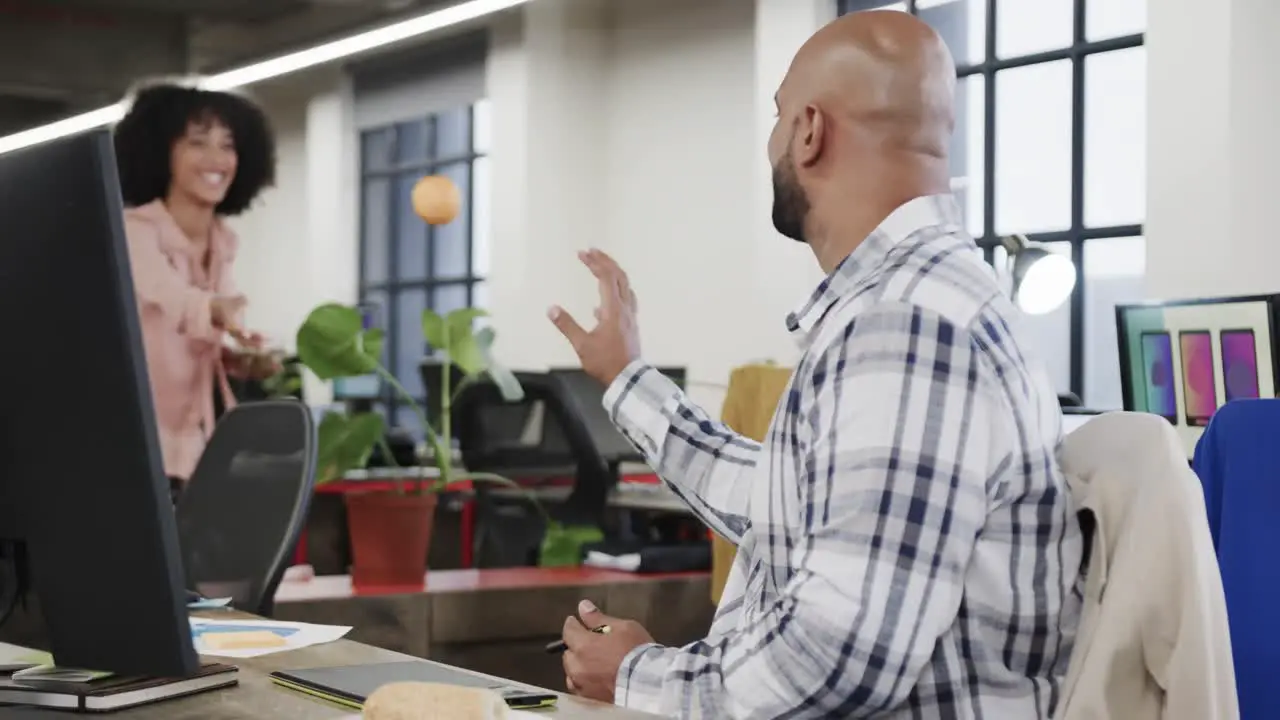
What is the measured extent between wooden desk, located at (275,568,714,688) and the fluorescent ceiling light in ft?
12.6

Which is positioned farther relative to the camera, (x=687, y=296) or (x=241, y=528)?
(x=687, y=296)

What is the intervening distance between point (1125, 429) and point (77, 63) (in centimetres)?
1035

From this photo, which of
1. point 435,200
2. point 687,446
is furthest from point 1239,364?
point 435,200

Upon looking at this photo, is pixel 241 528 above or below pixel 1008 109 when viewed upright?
below

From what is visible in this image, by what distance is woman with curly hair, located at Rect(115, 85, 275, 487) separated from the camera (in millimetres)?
3135

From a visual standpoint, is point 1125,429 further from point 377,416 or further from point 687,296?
point 687,296

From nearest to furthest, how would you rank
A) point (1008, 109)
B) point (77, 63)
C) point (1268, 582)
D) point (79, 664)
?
1. point (79, 664)
2. point (1268, 582)
3. point (1008, 109)
4. point (77, 63)

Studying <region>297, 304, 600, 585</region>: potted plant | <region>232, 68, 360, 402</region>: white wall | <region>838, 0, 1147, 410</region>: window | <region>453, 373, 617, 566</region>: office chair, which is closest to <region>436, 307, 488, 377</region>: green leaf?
<region>297, 304, 600, 585</region>: potted plant

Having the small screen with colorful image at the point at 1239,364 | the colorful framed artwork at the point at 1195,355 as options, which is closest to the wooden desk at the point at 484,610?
the colorful framed artwork at the point at 1195,355

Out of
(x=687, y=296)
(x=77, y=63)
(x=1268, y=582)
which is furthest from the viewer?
(x=77, y=63)

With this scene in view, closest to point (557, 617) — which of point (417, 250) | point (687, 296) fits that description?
point (687, 296)

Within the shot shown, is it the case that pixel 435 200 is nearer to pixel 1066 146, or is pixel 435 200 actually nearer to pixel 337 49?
pixel 337 49

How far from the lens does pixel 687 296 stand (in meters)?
8.16

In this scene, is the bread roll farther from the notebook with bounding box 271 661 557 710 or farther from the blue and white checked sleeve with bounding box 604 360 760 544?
the blue and white checked sleeve with bounding box 604 360 760 544
